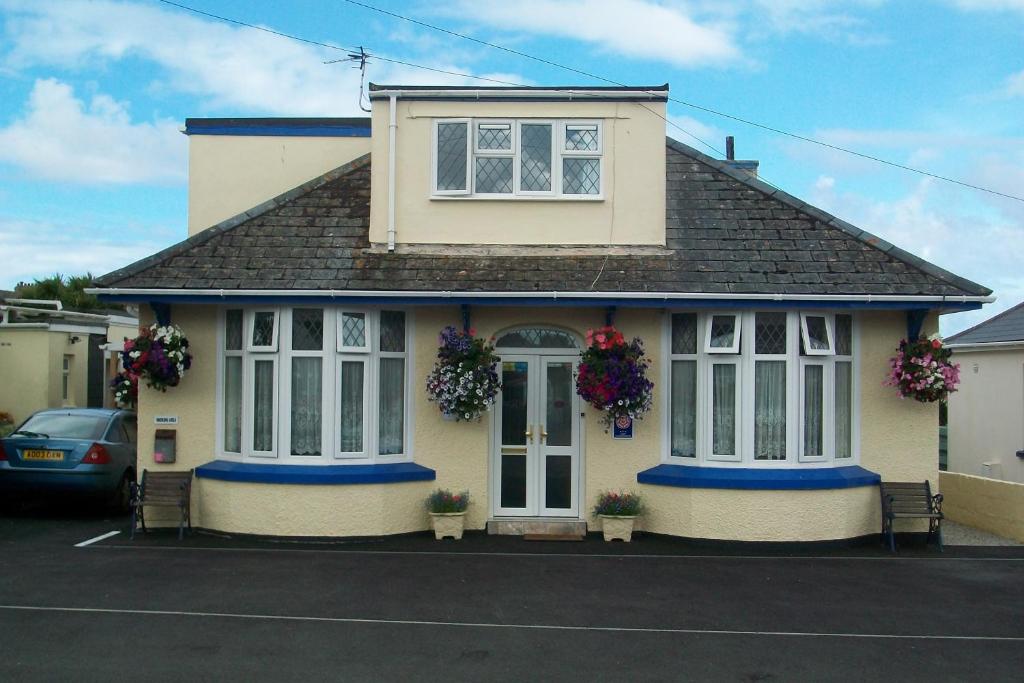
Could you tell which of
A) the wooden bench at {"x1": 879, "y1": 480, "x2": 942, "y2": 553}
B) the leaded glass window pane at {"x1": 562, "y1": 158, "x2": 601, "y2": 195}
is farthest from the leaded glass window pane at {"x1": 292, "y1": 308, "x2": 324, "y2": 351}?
the wooden bench at {"x1": 879, "y1": 480, "x2": 942, "y2": 553}

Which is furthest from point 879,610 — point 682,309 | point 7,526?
point 7,526

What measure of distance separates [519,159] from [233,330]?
12.9 feet

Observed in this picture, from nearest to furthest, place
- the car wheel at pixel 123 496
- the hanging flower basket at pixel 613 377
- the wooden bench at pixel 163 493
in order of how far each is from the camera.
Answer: the hanging flower basket at pixel 613 377
the wooden bench at pixel 163 493
the car wheel at pixel 123 496

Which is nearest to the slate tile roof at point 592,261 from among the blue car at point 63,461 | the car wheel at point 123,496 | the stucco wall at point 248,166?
the stucco wall at point 248,166

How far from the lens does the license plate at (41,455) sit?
1279 centimetres

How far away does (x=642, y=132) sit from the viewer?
11945mm

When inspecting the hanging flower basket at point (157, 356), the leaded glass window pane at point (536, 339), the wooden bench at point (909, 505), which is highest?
the leaded glass window pane at point (536, 339)

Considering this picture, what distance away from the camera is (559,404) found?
11.8m

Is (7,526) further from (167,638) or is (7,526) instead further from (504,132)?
(504,132)

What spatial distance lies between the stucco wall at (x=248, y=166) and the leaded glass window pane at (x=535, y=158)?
13.4 ft

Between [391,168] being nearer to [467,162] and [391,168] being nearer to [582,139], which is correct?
[467,162]

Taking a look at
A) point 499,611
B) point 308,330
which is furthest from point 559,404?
point 499,611

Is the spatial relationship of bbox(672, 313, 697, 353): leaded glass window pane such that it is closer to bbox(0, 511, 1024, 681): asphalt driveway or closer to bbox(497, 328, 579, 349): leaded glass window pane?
bbox(497, 328, 579, 349): leaded glass window pane

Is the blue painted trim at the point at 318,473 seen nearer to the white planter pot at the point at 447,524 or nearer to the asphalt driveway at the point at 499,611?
the white planter pot at the point at 447,524
